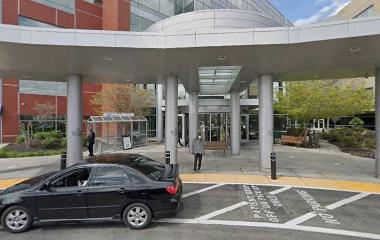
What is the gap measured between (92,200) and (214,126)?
18.4 m

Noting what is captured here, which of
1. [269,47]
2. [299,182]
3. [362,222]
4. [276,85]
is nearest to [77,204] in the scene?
[362,222]

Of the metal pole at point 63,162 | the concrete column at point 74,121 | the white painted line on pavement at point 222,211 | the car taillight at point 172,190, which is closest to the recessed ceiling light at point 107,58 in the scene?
the concrete column at point 74,121

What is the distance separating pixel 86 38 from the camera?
9.21 m

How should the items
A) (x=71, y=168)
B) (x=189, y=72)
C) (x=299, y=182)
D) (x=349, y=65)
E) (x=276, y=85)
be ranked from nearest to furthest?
(x=71, y=168) → (x=299, y=182) → (x=349, y=65) → (x=189, y=72) → (x=276, y=85)

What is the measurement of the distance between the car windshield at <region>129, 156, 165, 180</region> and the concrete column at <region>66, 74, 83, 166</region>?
6.29 metres

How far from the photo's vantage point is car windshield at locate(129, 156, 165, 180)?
265 inches

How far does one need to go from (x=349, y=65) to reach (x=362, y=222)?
692 centimetres

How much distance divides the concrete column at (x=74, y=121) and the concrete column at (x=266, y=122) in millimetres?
7893

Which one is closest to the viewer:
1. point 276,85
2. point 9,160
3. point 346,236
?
point 346,236

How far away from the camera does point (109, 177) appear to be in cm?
660

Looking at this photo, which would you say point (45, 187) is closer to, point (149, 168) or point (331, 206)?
point (149, 168)

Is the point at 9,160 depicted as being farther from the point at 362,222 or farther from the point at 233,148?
the point at 362,222

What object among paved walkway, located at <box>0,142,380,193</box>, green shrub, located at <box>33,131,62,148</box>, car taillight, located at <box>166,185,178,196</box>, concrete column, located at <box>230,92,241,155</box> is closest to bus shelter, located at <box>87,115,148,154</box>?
green shrub, located at <box>33,131,62,148</box>

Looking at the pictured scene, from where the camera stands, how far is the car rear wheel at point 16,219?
6402 mm
